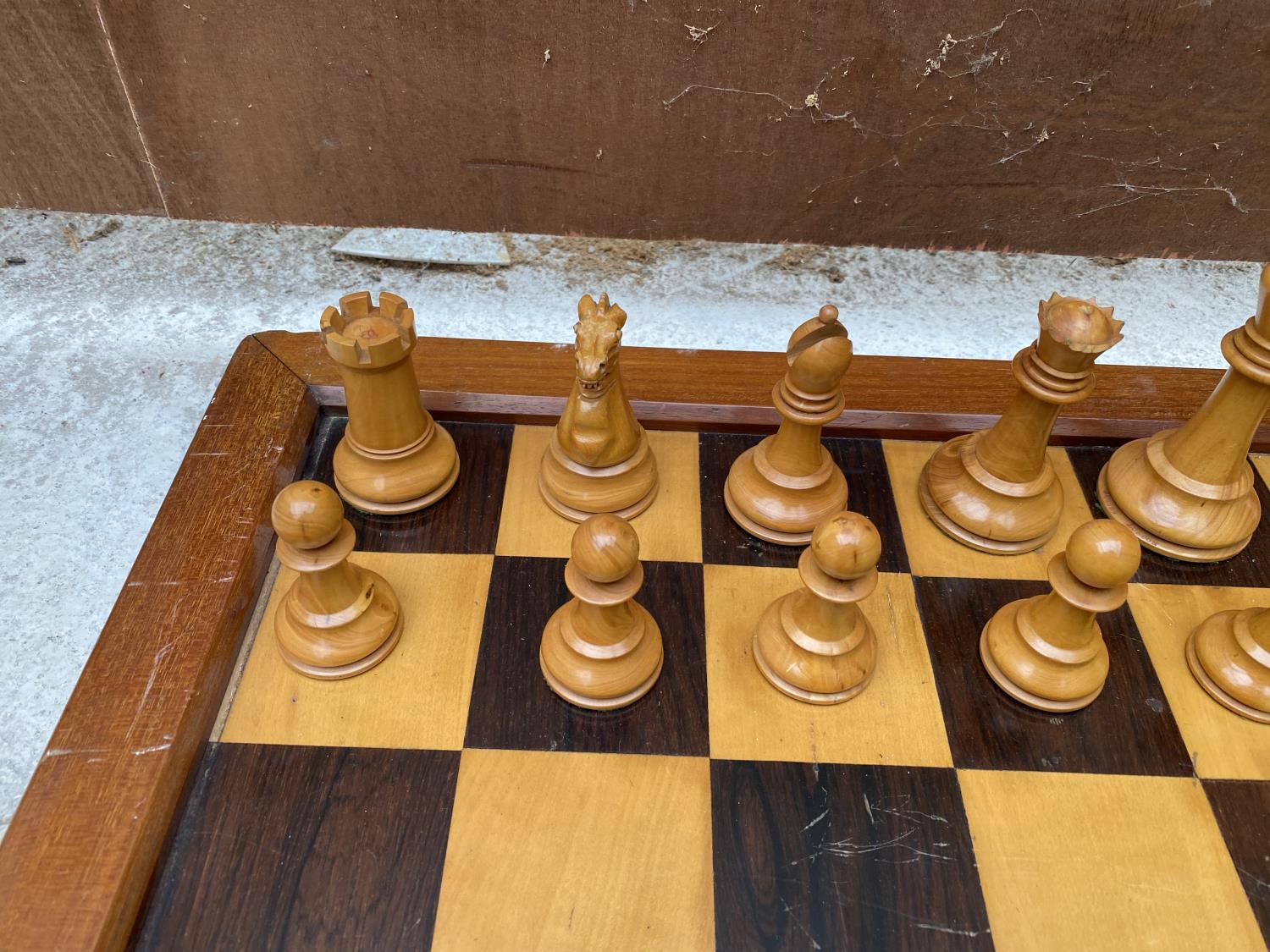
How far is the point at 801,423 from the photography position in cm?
108

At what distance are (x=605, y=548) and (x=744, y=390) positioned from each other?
0.54 meters

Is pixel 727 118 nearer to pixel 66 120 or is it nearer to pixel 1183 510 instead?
pixel 1183 510

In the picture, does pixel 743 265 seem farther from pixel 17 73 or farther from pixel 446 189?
pixel 17 73

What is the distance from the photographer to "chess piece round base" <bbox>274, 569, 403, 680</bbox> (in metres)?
0.99

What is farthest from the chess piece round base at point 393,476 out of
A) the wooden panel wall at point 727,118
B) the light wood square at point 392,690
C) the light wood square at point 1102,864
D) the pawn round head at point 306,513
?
the wooden panel wall at point 727,118

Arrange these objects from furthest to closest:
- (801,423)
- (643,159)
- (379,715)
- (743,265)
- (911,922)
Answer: (743,265) → (643,159) → (801,423) → (379,715) → (911,922)

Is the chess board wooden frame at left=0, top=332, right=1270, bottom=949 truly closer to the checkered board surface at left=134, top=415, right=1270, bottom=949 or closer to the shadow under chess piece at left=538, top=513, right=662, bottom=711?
the checkered board surface at left=134, top=415, right=1270, bottom=949

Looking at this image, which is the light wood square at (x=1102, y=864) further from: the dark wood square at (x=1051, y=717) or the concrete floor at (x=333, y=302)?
the concrete floor at (x=333, y=302)

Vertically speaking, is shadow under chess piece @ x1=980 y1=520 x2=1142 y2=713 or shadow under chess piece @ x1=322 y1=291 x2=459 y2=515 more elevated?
shadow under chess piece @ x1=322 y1=291 x2=459 y2=515

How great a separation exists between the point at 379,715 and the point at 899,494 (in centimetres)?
72

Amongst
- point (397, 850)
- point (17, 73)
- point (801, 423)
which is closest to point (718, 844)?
point (397, 850)

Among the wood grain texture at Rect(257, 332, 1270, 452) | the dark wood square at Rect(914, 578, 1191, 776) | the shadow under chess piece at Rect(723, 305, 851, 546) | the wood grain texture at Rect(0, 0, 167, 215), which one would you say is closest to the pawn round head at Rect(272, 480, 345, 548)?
the wood grain texture at Rect(257, 332, 1270, 452)

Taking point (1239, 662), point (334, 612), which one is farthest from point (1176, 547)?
point (334, 612)

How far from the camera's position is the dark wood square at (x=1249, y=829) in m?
0.88
